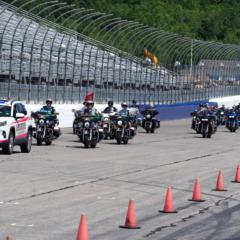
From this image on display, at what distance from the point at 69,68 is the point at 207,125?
894 centimetres

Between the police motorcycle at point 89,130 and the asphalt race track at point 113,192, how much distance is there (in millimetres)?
397

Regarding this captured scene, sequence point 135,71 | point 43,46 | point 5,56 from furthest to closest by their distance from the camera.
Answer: point 135,71
point 43,46
point 5,56

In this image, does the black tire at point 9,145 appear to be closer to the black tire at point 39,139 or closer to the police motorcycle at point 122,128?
the black tire at point 39,139

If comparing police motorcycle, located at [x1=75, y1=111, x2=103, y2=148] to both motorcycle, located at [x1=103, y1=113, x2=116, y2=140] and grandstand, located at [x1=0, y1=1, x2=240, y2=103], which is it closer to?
motorcycle, located at [x1=103, y1=113, x2=116, y2=140]

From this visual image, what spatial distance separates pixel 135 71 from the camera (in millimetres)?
60719

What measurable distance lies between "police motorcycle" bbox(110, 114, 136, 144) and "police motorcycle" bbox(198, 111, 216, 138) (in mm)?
6661

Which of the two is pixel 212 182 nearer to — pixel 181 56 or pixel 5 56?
pixel 5 56

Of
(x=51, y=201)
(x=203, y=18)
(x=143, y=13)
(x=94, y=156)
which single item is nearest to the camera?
(x=51, y=201)

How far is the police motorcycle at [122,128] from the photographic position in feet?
122

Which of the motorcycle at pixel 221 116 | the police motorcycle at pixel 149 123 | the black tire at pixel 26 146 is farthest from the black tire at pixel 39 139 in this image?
the motorcycle at pixel 221 116

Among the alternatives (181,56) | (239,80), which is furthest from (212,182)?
(239,80)

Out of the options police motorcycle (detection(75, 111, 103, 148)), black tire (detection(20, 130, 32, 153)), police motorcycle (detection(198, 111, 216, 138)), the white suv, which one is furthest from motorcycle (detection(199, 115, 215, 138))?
black tire (detection(20, 130, 32, 153))

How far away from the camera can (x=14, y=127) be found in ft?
94.7

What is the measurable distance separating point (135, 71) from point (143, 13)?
5694 centimetres
